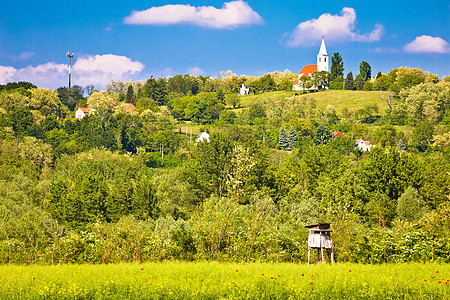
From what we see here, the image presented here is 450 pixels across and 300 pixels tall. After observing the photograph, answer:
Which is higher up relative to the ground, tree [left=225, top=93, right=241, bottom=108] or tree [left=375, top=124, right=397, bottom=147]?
tree [left=225, top=93, right=241, bottom=108]

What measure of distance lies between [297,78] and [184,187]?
14605 centimetres

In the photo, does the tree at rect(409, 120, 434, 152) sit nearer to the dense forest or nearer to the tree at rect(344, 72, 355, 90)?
the dense forest

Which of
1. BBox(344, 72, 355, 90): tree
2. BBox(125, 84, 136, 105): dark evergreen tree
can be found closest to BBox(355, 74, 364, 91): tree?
BBox(344, 72, 355, 90): tree

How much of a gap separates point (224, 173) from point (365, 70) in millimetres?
154596

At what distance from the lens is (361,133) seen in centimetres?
12338

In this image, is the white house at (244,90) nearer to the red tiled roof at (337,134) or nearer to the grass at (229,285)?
the red tiled roof at (337,134)

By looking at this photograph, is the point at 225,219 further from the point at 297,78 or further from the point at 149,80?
the point at 297,78

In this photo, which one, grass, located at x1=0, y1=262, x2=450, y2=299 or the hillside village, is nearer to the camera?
grass, located at x1=0, y1=262, x2=450, y2=299

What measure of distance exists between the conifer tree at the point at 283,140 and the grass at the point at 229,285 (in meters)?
108

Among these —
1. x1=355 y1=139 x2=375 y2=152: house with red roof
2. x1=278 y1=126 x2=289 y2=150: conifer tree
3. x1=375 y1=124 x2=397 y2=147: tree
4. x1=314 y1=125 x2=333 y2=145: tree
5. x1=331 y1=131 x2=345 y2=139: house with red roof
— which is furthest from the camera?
x1=331 y1=131 x2=345 y2=139: house with red roof

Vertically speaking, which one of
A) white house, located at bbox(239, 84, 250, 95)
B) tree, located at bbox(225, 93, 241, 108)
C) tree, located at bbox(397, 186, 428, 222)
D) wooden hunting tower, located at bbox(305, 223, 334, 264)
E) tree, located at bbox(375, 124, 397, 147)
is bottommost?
tree, located at bbox(397, 186, 428, 222)

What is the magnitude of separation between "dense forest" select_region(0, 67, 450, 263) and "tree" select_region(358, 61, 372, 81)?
2.92 feet

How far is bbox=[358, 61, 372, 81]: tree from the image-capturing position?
187 m

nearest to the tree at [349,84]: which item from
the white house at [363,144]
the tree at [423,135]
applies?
the tree at [423,135]
